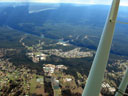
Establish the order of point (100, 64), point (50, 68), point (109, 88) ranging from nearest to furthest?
point (100, 64), point (109, 88), point (50, 68)

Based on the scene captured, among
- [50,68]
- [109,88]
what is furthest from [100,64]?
[50,68]

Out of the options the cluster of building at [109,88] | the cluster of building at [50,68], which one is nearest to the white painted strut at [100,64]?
the cluster of building at [109,88]

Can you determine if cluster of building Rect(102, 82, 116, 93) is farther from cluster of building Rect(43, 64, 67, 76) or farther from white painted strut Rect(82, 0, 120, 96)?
white painted strut Rect(82, 0, 120, 96)

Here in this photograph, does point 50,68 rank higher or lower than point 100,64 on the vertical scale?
lower

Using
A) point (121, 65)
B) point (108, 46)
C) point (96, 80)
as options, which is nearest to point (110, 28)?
point (108, 46)

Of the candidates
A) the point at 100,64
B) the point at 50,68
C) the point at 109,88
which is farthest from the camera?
the point at 50,68

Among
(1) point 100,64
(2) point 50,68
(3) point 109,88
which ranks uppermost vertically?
(1) point 100,64

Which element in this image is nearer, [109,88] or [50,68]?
[109,88]

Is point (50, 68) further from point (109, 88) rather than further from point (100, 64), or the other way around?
point (100, 64)

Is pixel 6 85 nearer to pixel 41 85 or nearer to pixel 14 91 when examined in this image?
pixel 14 91

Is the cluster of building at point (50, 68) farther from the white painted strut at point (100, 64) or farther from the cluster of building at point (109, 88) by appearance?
the white painted strut at point (100, 64)

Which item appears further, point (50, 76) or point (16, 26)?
point (16, 26)
